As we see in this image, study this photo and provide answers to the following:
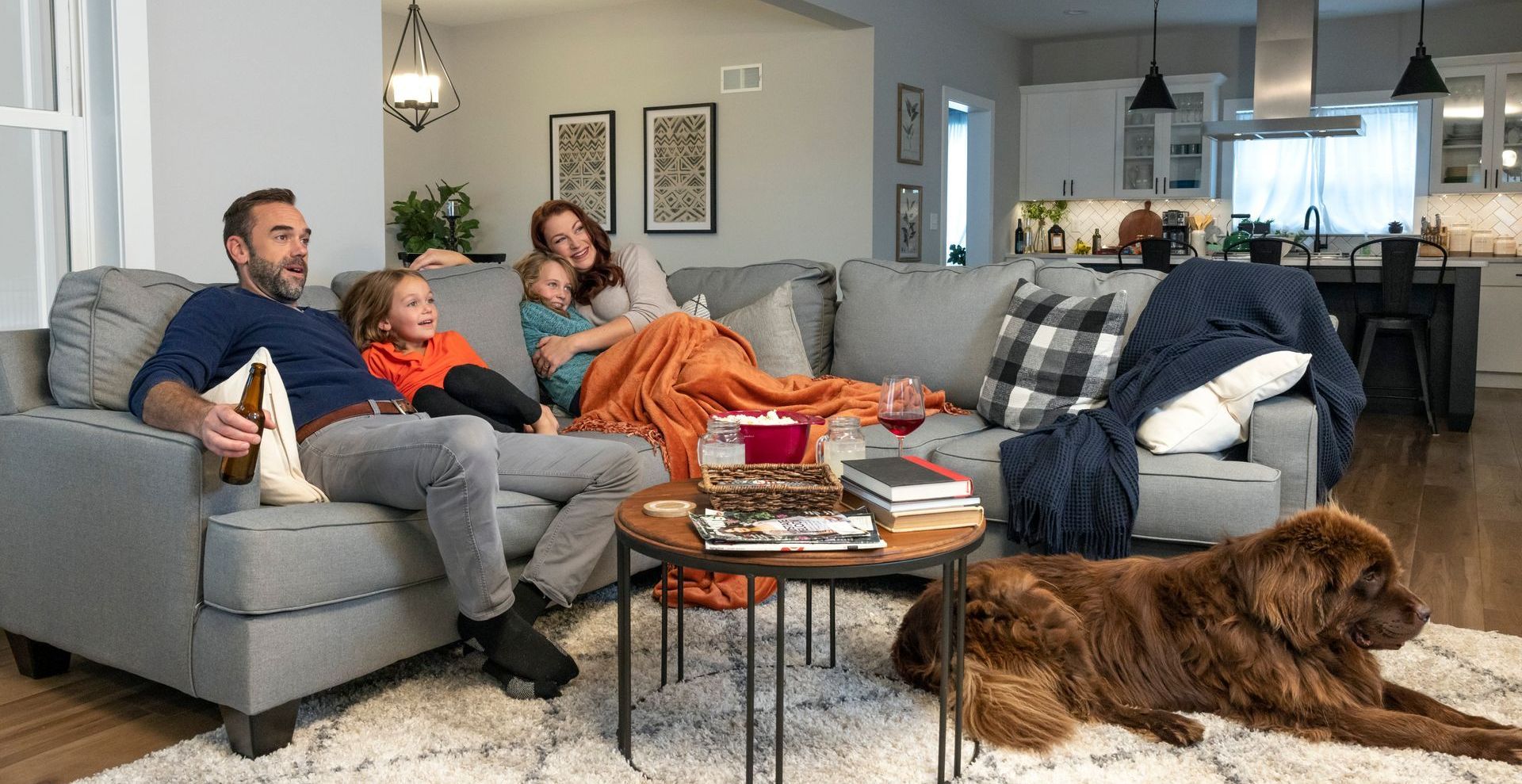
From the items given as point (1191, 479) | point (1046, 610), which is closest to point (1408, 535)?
point (1191, 479)

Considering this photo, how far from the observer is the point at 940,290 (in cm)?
369

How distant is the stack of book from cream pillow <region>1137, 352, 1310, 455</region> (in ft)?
3.51

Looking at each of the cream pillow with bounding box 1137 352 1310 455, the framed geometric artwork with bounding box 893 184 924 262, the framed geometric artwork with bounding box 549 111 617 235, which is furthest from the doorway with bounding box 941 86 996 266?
the cream pillow with bounding box 1137 352 1310 455

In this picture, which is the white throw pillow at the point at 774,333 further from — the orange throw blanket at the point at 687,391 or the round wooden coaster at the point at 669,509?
the round wooden coaster at the point at 669,509

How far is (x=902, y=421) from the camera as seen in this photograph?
220 centimetres

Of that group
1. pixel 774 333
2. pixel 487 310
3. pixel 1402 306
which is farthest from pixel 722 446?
pixel 1402 306

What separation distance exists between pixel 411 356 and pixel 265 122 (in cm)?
106

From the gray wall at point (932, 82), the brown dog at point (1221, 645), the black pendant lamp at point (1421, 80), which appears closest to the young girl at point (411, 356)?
the brown dog at point (1221, 645)

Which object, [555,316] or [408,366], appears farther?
[555,316]

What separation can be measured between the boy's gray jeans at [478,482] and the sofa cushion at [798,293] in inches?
51.4

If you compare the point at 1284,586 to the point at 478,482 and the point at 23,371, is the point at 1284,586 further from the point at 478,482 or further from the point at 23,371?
the point at 23,371

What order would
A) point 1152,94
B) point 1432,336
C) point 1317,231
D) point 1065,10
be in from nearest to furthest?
point 1432,336 < point 1152,94 < point 1065,10 < point 1317,231

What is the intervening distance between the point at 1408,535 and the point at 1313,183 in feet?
18.7

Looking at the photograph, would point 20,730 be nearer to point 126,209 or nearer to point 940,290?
point 126,209
